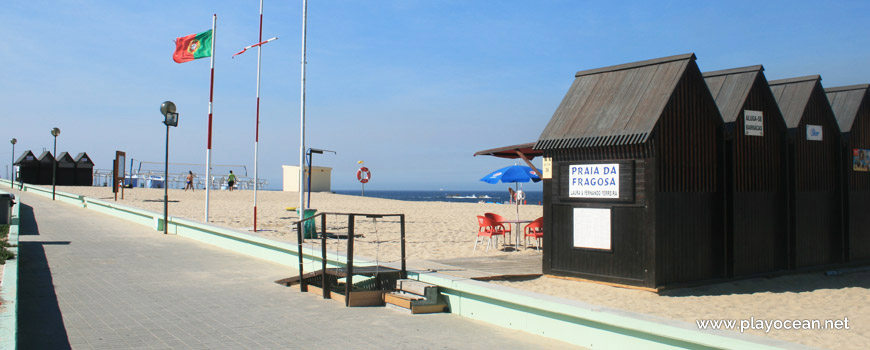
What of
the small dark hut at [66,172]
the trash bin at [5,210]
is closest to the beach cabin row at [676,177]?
the trash bin at [5,210]

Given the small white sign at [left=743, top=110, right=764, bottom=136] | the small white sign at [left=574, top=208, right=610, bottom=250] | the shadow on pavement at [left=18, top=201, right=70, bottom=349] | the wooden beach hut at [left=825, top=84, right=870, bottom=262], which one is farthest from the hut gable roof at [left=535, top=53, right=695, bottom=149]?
the shadow on pavement at [left=18, top=201, right=70, bottom=349]

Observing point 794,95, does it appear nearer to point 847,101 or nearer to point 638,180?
point 847,101

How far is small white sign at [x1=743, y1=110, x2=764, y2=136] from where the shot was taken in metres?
9.28

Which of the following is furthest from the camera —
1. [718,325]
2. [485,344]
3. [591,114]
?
[591,114]

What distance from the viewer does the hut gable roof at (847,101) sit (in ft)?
37.8

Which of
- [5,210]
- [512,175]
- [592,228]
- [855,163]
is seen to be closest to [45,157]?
[5,210]

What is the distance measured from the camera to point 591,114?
8828mm

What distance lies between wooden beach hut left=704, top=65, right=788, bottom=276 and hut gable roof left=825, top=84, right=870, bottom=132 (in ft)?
8.39

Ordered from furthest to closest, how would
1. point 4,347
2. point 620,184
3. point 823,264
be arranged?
point 823,264 → point 620,184 → point 4,347

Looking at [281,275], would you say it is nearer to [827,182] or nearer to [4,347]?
[4,347]

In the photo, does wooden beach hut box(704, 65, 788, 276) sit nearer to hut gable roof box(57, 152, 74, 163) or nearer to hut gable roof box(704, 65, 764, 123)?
hut gable roof box(704, 65, 764, 123)

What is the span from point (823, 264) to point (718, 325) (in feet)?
20.1

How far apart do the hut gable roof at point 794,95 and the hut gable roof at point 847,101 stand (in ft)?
4.63

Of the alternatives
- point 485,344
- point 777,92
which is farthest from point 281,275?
point 777,92
